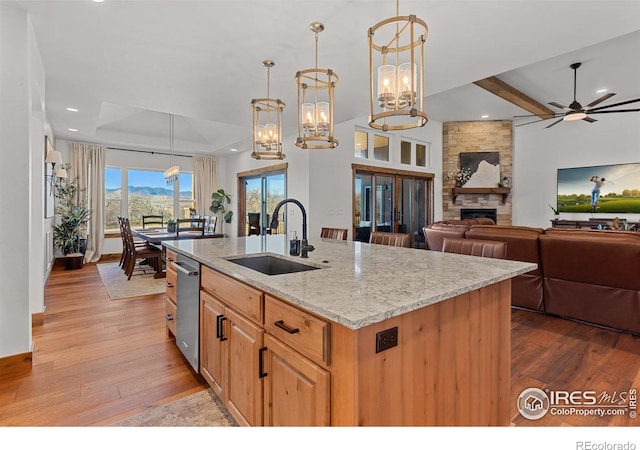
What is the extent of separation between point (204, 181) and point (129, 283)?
4304 mm

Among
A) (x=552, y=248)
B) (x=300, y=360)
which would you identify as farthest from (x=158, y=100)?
(x=552, y=248)

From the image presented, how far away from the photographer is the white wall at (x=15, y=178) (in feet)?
7.85

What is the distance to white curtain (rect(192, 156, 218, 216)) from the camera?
864 cm

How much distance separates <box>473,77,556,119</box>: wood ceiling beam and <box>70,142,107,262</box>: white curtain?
25.7ft

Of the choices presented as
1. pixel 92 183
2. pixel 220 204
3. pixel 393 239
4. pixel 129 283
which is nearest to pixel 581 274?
pixel 393 239

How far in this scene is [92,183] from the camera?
23.5 feet

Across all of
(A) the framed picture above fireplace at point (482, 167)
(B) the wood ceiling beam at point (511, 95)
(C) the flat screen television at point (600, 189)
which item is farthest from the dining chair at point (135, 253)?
(C) the flat screen television at point (600, 189)

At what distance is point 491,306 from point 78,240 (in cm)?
747

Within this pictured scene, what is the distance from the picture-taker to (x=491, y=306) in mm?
1558

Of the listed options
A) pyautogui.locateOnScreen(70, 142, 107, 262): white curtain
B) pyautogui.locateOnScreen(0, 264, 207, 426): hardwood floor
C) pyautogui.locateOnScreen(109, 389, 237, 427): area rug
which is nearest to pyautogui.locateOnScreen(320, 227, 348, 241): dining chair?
pyautogui.locateOnScreen(0, 264, 207, 426): hardwood floor

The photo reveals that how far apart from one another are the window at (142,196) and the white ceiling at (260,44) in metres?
2.90

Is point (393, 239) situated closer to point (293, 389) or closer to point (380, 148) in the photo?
point (293, 389)

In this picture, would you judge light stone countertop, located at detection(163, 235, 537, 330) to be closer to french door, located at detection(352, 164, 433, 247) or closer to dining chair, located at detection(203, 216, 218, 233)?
french door, located at detection(352, 164, 433, 247)

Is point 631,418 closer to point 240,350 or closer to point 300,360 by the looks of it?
point 300,360
